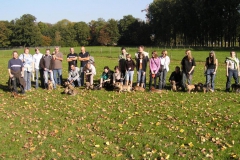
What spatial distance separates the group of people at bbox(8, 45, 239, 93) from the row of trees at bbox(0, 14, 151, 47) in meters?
87.7

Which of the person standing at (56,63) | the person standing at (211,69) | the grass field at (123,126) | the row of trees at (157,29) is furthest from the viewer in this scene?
the row of trees at (157,29)

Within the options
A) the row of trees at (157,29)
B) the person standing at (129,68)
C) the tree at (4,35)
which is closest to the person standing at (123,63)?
the person standing at (129,68)

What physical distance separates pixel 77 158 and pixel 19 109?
537 centimetres

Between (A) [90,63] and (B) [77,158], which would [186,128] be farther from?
(A) [90,63]

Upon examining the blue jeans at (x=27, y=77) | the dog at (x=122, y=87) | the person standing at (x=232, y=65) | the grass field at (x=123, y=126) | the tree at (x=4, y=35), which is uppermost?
the tree at (x=4, y=35)

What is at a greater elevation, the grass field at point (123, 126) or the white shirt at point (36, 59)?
the white shirt at point (36, 59)

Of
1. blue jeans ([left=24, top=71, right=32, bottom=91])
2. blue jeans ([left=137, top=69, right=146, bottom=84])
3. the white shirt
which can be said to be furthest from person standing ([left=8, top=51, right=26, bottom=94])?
blue jeans ([left=137, top=69, right=146, bottom=84])

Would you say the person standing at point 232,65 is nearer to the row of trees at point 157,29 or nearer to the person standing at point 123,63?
the person standing at point 123,63

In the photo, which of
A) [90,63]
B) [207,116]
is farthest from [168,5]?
[207,116]

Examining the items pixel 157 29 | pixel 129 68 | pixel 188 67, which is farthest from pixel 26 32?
pixel 188 67

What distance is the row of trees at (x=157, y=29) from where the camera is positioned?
64.8 metres

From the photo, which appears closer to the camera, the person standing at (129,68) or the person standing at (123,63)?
the person standing at (129,68)

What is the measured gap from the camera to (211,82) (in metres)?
13.2

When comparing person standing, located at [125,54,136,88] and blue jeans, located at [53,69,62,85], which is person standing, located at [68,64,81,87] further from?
person standing, located at [125,54,136,88]
